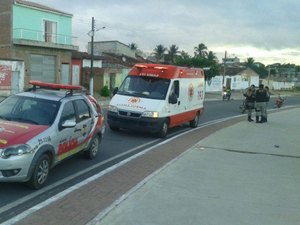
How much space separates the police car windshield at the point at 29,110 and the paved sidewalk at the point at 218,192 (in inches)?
81.0

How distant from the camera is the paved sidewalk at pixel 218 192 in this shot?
5.98m

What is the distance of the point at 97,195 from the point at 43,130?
56.0 inches

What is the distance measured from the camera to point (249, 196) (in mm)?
7227

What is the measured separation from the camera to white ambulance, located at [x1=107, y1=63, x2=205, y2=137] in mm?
14242

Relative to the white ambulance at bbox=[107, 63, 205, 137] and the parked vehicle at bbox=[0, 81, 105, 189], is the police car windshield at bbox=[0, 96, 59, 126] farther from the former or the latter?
the white ambulance at bbox=[107, 63, 205, 137]

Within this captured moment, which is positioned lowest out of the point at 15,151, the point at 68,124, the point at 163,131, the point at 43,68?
the point at 163,131

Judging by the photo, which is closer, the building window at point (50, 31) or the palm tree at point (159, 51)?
the building window at point (50, 31)

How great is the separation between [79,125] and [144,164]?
1659 millimetres

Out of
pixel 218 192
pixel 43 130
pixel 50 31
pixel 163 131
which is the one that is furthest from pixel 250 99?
pixel 50 31

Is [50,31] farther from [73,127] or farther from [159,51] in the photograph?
[159,51]

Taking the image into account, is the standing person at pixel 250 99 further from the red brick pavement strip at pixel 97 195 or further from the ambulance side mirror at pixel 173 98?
the red brick pavement strip at pixel 97 195

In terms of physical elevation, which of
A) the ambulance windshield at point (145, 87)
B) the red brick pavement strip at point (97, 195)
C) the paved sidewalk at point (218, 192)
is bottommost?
the red brick pavement strip at point (97, 195)

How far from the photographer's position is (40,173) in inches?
292

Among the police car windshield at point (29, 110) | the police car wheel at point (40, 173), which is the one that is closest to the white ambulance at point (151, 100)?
the police car windshield at point (29, 110)
